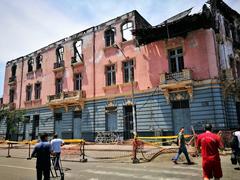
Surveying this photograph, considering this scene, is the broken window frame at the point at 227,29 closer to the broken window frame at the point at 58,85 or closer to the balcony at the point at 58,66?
the balcony at the point at 58,66

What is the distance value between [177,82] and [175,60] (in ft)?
9.04

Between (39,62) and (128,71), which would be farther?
(39,62)

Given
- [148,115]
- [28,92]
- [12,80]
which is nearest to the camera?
[148,115]

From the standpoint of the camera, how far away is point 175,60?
771 inches

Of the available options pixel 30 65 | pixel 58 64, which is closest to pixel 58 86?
pixel 58 64

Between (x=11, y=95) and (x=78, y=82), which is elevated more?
(x=78, y=82)

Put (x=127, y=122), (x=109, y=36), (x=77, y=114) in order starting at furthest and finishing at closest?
(x=77, y=114), (x=109, y=36), (x=127, y=122)

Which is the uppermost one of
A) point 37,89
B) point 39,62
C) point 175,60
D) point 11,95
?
point 39,62

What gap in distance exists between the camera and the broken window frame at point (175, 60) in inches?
758

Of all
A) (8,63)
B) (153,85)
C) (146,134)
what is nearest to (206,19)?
(153,85)

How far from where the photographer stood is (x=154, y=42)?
2047 centimetres

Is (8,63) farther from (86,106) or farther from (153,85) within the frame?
(153,85)

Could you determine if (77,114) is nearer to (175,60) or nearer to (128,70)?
(128,70)

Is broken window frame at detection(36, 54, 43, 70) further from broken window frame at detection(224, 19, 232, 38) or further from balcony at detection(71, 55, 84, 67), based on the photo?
broken window frame at detection(224, 19, 232, 38)
